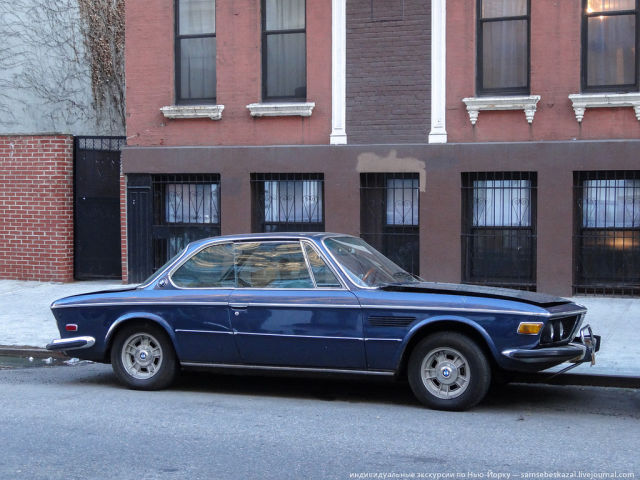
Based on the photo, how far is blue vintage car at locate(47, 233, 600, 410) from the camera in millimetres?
7203

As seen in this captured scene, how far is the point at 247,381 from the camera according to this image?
8.91m

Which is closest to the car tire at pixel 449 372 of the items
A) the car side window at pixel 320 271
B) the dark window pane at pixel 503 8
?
the car side window at pixel 320 271

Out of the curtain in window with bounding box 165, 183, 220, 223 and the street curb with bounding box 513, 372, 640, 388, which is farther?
the curtain in window with bounding box 165, 183, 220, 223

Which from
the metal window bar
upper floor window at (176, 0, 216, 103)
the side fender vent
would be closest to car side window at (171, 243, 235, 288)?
the side fender vent

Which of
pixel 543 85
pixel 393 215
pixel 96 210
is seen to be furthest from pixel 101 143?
pixel 543 85

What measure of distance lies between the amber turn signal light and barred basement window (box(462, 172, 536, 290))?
6708 mm

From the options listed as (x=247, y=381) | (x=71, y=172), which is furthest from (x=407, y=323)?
(x=71, y=172)

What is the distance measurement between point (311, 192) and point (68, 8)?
9.22m

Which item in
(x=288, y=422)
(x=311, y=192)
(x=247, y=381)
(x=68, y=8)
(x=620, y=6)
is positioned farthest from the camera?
(x=68, y=8)

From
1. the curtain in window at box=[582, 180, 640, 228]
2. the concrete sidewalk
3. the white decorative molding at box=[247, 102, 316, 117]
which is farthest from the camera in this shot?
the white decorative molding at box=[247, 102, 316, 117]

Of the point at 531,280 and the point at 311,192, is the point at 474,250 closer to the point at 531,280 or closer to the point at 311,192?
the point at 531,280

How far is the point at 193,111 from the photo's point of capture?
14930 mm

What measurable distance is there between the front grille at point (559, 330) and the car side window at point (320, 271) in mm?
1795

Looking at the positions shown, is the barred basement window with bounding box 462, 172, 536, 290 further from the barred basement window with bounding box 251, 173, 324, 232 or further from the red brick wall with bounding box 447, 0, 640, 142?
the barred basement window with bounding box 251, 173, 324, 232
